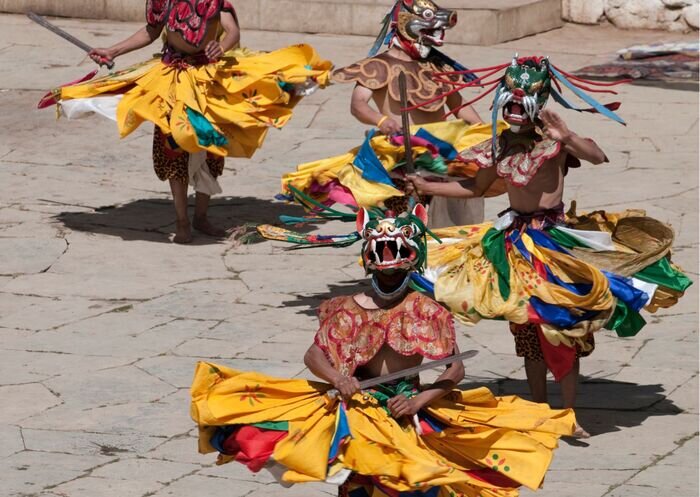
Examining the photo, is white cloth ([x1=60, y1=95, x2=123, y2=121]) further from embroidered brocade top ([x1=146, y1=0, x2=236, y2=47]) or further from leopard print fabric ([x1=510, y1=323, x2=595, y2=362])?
leopard print fabric ([x1=510, y1=323, x2=595, y2=362])

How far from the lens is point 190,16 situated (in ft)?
37.6

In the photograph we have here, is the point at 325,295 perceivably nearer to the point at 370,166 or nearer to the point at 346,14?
the point at 370,166

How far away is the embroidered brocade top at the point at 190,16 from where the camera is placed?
11477 millimetres

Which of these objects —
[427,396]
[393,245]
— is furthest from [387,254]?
[427,396]

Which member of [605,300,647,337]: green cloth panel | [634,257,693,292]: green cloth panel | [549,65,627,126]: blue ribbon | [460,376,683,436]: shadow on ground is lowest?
[460,376,683,436]: shadow on ground

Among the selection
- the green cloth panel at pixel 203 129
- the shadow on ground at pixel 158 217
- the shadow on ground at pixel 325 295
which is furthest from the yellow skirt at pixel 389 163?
the shadow on ground at pixel 158 217

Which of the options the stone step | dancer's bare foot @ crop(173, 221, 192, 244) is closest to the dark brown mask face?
dancer's bare foot @ crop(173, 221, 192, 244)

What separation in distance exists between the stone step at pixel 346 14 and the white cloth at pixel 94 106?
21.9 feet

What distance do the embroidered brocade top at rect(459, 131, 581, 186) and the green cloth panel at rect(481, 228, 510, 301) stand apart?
28 centimetres

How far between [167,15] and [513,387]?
160 inches

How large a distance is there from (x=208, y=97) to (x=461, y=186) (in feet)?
11.5

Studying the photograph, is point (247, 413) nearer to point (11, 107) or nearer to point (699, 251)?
point (699, 251)

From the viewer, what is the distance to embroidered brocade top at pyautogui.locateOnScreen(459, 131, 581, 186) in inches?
320

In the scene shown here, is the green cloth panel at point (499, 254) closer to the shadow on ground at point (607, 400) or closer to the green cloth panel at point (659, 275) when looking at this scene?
the green cloth panel at point (659, 275)
